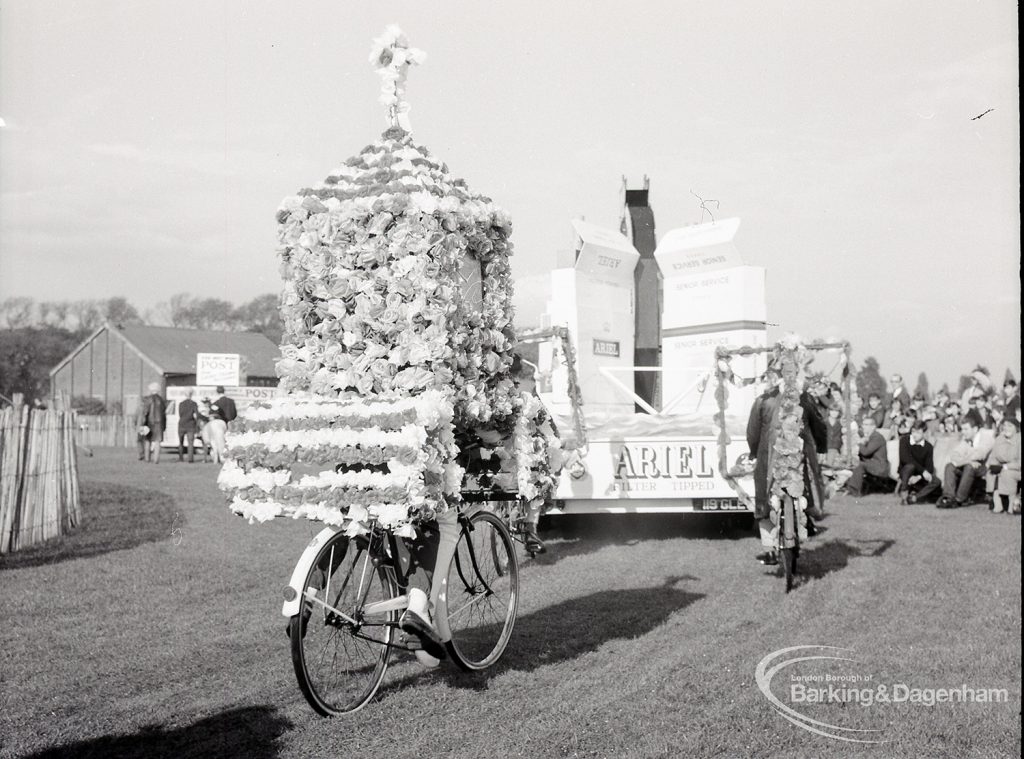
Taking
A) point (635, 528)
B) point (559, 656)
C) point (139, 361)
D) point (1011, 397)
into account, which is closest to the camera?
point (559, 656)

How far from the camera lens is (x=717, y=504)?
39.2 feet

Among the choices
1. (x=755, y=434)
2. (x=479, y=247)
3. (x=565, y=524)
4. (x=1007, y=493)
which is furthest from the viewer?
(x=1007, y=493)

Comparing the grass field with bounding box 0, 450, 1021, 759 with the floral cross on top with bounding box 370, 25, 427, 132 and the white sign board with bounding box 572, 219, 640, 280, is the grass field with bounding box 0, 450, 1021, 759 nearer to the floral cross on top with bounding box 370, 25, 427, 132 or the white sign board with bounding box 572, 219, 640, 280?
the floral cross on top with bounding box 370, 25, 427, 132

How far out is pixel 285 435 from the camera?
17.0ft

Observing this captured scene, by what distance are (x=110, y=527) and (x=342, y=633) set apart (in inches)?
340

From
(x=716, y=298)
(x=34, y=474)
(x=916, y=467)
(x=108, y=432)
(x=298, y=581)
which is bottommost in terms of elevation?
(x=916, y=467)

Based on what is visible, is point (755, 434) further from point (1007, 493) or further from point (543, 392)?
point (1007, 493)

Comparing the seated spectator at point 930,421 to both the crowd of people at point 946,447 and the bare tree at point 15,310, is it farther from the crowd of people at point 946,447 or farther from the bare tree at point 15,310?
the bare tree at point 15,310

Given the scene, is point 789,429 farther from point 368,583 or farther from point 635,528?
point 368,583

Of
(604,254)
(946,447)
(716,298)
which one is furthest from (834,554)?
(946,447)

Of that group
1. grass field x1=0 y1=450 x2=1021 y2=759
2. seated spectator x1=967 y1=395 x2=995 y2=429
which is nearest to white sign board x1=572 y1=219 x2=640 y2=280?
grass field x1=0 y1=450 x2=1021 y2=759

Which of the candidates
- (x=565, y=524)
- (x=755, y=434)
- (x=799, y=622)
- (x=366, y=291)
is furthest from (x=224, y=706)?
(x=565, y=524)

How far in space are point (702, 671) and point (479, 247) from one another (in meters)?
2.84

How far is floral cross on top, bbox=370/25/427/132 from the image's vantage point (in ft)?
18.5
